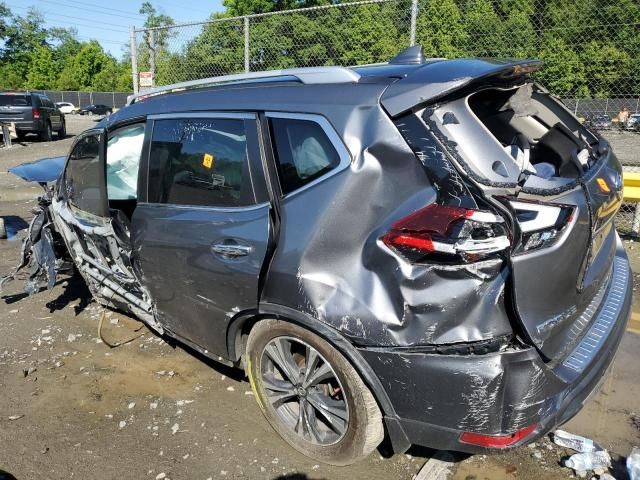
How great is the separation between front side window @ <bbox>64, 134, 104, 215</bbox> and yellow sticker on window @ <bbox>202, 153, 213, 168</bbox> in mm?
1280

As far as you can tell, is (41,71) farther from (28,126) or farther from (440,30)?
(440,30)

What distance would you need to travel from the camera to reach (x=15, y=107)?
61.4 ft

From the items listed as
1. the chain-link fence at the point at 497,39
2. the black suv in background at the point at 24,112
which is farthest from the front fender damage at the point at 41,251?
the black suv in background at the point at 24,112

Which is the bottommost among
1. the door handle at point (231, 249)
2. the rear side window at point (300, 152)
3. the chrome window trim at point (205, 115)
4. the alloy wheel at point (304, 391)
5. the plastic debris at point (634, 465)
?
the plastic debris at point (634, 465)

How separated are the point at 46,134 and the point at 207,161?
780 inches

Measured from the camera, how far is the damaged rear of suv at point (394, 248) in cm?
200

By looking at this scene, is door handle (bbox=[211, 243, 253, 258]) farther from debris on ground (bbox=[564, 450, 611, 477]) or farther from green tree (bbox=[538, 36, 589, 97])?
green tree (bbox=[538, 36, 589, 97])

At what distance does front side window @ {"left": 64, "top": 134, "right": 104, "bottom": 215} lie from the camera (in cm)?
392

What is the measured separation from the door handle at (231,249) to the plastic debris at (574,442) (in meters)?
1.91

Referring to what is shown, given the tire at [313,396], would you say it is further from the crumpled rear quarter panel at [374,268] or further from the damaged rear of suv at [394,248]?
the crumpled rear quarter panel at [374,268]

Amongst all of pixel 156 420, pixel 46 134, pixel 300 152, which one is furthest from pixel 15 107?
pixel 300 152

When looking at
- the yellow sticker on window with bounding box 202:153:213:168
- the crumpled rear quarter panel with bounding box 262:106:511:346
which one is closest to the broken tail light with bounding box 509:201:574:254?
the crumpled rear quarter panel with bounding box 262:106:511:346

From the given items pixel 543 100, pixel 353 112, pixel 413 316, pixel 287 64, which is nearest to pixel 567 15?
pixel 287 64

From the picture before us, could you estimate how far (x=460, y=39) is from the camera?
717cm
